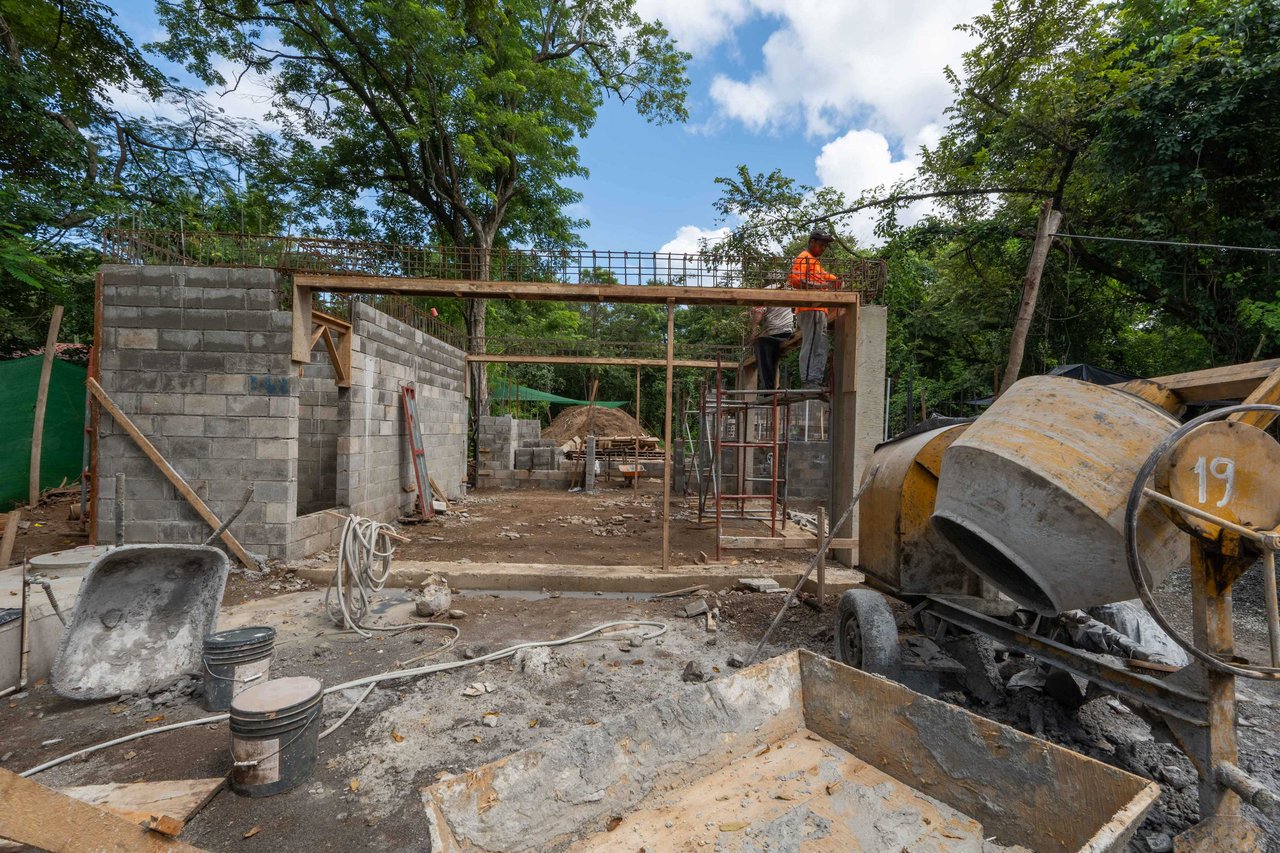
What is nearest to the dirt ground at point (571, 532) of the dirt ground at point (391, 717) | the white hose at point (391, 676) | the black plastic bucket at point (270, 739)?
the dirt ground at point (391, 717)

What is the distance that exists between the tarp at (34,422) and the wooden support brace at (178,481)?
3741 mm

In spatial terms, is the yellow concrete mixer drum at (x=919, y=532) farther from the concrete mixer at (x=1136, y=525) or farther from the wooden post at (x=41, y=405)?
the wooden post at (x=41, y=405)

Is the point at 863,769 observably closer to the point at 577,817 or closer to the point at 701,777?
the point at 701,777

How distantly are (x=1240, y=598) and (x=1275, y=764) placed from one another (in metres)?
4.82

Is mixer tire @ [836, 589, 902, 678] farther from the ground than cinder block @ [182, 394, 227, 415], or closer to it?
closer to it

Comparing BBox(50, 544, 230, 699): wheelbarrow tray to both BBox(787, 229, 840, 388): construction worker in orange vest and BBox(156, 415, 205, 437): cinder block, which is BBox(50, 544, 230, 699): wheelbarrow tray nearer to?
BBox(156, 415, 205, 437): cinder block

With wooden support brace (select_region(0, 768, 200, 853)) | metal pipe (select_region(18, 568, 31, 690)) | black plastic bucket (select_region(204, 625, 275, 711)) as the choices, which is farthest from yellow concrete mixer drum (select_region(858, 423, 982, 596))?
metal pipe (select_region(18, 568, 31, 690))

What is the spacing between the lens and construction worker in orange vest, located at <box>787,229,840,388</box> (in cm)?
665

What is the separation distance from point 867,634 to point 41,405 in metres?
10.8

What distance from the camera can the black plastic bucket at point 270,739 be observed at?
8.82 feet

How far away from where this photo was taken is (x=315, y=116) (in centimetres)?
1741

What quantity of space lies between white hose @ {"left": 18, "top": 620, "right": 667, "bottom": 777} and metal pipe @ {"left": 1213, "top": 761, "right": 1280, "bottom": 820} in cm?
341

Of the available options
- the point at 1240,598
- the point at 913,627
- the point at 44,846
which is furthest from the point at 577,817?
the point at 1240,598

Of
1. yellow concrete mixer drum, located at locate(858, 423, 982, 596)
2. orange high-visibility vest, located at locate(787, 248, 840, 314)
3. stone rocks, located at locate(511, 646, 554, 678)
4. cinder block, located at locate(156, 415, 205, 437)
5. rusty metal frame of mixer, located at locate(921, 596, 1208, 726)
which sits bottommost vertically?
stone rocks, located at locate(511, 646, 554, 678)
